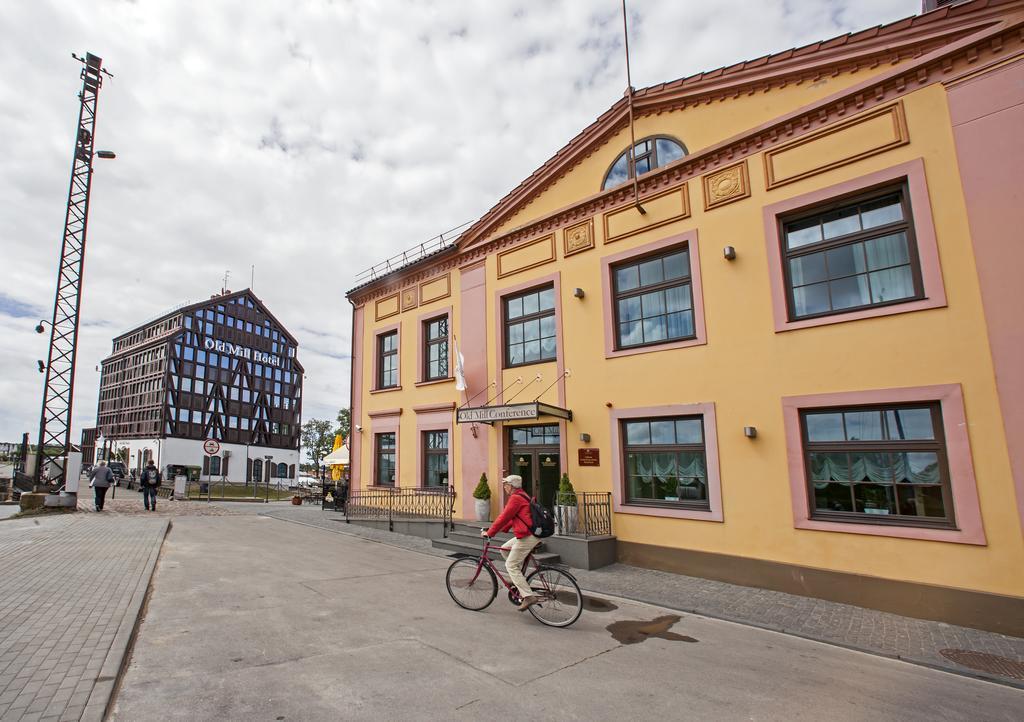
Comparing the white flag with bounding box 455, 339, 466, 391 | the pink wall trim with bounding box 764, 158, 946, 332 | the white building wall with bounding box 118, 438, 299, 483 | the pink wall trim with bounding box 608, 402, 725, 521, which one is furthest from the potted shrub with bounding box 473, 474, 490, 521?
the white building wall with bounding box 118, 438, 299, 483

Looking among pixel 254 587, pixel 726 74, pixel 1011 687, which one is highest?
pixel 726 74

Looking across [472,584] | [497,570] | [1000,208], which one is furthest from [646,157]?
[472,584]

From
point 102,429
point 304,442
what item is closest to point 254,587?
point 102,429

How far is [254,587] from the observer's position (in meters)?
8.02

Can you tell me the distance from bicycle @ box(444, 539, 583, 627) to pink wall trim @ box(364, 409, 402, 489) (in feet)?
30.3

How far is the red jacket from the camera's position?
674 centimetres

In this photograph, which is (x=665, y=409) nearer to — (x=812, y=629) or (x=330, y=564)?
(x=812, y=629)

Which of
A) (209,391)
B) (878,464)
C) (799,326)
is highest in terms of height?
(209,391)

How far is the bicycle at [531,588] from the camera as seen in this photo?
6.53 meters

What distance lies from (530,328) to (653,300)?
342cm

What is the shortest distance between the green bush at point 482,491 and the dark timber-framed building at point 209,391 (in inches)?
1790

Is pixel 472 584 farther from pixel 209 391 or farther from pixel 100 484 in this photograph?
pixel 209 391

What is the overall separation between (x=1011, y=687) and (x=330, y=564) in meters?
9.69

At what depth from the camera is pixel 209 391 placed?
57.9 m
